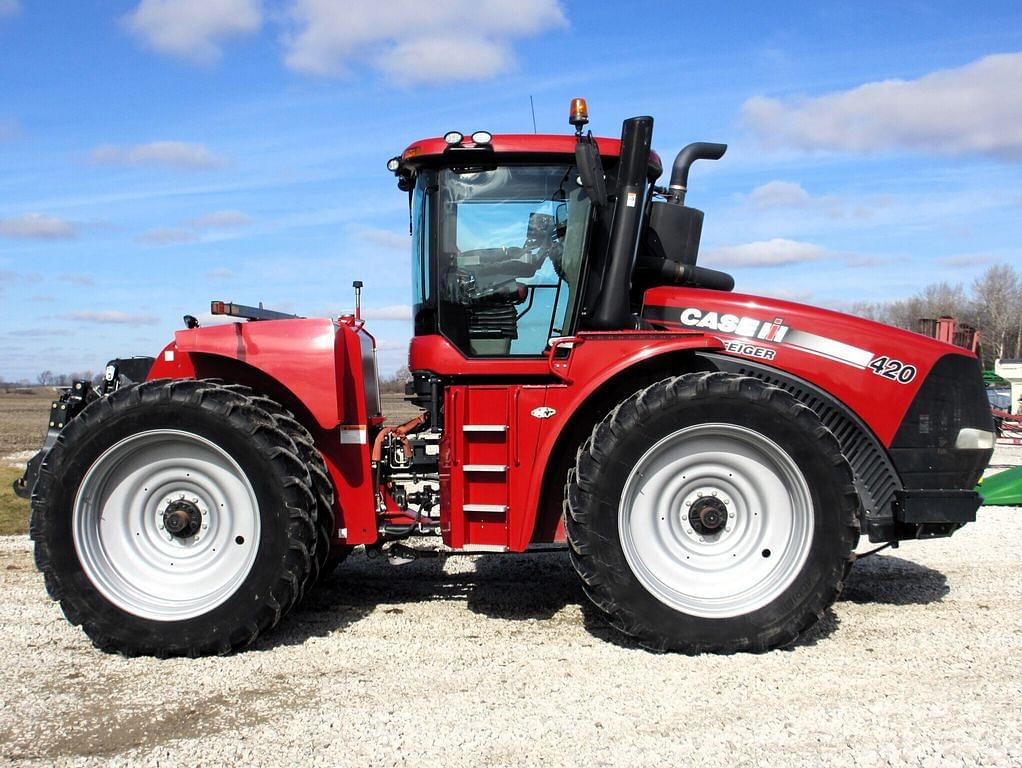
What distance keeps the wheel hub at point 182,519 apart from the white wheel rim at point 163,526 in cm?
1

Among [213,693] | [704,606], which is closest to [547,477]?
[704,606]

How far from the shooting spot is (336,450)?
5109mm

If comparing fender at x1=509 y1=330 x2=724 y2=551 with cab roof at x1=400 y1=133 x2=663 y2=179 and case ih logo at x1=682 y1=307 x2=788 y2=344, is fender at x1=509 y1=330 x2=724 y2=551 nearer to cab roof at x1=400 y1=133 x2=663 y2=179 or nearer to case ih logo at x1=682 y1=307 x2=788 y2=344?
case ih logo at x1=682 y1=307 x2=788 y2=344

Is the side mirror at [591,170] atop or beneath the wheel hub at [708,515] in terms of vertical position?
atop

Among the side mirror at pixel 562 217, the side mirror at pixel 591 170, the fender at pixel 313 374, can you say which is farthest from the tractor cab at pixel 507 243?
the fender at pixel 313 374

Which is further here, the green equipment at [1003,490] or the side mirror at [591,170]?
the green equipment at [1003,490]

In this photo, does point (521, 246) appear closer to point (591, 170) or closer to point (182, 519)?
point (591, 170)

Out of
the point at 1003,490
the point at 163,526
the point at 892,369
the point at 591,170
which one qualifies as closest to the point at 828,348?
the point at 892,369

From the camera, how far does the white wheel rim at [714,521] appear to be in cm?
470

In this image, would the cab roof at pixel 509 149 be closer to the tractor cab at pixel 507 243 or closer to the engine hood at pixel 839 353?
the tractor cab at pixel 507 243

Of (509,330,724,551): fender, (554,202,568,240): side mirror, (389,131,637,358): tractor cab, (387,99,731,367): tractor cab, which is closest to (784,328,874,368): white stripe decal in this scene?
(509,330,724,551): fender

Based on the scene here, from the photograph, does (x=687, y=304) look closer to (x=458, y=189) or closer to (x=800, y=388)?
(x=800, y=388)

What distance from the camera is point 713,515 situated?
190 inches

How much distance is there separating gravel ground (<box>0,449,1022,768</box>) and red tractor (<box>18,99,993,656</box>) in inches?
12.5
